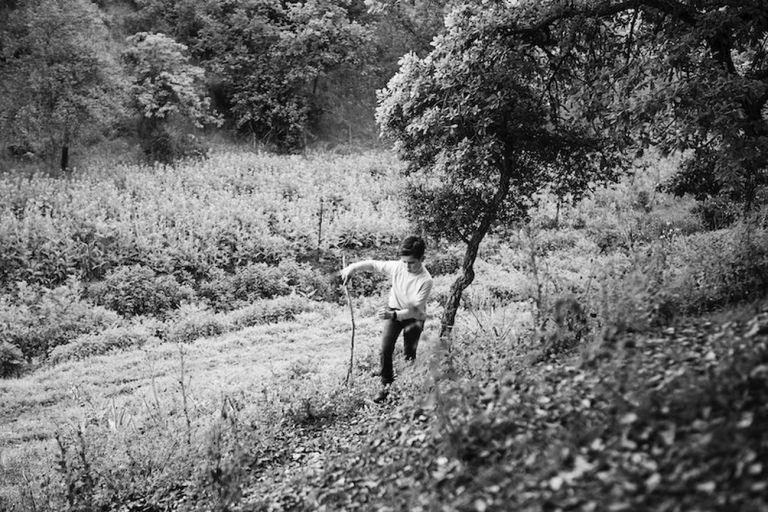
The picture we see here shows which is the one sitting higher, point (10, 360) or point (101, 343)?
point (101, 343)

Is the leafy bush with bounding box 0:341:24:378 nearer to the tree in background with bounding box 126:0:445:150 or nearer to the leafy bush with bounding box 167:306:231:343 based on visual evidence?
the leafy bush with bounding box 167:306:231:343

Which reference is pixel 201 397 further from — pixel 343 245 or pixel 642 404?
pixel 343 245

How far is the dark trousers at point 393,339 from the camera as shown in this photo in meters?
7.56

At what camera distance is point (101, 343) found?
41.0 ft

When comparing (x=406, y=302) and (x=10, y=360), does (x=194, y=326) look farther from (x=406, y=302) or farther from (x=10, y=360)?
(x=406, y=302)

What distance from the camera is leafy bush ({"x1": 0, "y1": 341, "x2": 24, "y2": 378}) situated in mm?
11672

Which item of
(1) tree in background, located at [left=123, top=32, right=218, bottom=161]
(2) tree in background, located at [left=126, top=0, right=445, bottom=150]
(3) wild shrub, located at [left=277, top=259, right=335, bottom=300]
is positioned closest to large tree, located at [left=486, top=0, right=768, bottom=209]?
(3) wild shrub, located at [left=277, top=259, right=335, bottom=300]

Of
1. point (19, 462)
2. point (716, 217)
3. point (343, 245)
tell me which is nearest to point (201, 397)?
point (19, 462)

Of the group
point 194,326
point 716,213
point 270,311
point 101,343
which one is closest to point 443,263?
point 270,311

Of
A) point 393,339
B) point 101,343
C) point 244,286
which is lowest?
point 101,343

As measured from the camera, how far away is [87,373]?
36.1 ft

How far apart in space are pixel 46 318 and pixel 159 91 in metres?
13.8

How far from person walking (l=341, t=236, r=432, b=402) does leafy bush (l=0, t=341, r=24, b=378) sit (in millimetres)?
8619

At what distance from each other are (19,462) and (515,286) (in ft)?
39.1
